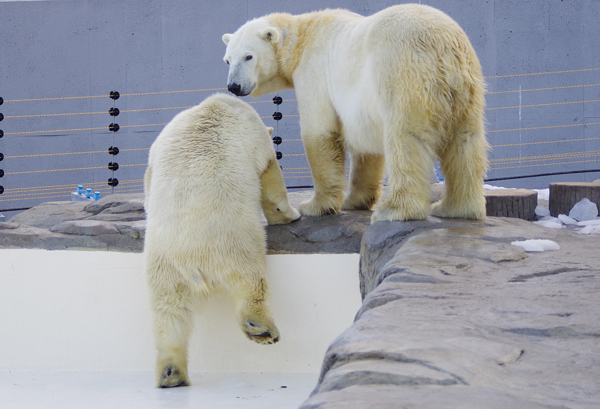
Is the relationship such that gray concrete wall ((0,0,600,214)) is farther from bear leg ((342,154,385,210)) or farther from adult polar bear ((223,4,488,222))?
adult polar bear ((223,4,488,222))

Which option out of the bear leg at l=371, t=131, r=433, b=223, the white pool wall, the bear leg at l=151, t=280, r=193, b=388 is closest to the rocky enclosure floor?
the bear leg at l=371, t=131, r=433, b=223

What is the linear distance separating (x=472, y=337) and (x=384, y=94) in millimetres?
1806

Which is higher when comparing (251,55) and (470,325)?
(251,55)

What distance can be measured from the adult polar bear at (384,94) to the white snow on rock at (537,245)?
0.64 m

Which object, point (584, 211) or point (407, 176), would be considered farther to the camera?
point (584, 211)

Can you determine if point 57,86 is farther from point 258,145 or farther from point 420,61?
point 420,61

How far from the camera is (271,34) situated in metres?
3.58

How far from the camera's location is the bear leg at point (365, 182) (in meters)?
3.73

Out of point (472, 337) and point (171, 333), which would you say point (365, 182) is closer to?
point (171, 333)

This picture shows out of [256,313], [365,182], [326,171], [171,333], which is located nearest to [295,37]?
[326,171]

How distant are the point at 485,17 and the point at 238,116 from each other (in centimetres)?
531

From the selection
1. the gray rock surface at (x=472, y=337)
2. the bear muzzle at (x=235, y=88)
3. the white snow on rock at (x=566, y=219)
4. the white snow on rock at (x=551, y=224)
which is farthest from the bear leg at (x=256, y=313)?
the white snow on rock at (x=566, y=219)

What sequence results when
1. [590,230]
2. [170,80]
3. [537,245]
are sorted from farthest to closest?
[170,80] < [590,230] < [537,245]

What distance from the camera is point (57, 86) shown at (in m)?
7.92
